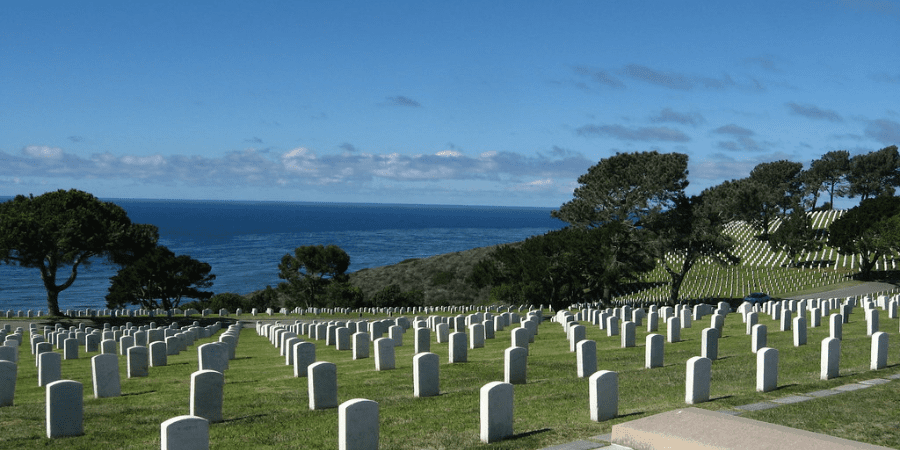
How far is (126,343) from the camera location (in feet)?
71.4

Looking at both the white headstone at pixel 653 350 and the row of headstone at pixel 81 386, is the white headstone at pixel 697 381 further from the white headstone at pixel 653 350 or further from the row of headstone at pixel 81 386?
the row of headstone at pixel 81 386

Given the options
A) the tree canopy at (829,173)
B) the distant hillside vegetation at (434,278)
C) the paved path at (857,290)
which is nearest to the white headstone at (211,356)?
the paved path at (857,290)

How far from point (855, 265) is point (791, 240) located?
21.5ft

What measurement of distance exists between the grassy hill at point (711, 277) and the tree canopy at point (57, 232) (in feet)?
109

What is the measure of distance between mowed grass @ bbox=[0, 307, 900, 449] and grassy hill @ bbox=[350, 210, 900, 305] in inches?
1783

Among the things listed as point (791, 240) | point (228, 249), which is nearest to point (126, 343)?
point (791, 240)

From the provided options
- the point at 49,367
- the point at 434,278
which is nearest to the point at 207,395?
the point at 49,367

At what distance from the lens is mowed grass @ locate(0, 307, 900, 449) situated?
29.4ft

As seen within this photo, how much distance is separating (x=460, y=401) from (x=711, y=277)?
64.3m

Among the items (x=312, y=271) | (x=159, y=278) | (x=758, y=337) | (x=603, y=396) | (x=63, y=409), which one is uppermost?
(x=603, y=396)

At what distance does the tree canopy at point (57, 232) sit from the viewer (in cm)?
4106

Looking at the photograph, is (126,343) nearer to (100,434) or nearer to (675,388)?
(100,434)

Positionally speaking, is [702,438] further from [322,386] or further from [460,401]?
[322,386]

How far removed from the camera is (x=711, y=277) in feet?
230
